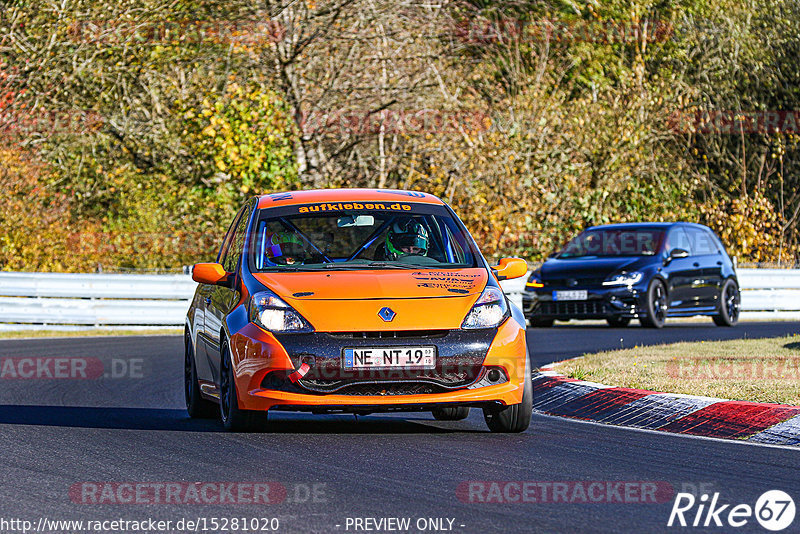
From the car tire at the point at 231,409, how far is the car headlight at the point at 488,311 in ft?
4.91

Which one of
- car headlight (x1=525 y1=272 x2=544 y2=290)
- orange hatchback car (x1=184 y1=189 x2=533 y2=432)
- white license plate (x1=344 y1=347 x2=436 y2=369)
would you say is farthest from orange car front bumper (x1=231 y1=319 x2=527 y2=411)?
car headlight (x1=525 y1=272 x2=544 y2=290)

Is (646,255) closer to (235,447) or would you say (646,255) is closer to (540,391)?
(540,391)

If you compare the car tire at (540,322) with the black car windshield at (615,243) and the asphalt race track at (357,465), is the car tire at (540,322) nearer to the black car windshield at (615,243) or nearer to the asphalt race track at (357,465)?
the black car windshield at (615,243)

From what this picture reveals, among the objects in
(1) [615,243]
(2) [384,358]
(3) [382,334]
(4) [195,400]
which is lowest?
(1) [615,243]

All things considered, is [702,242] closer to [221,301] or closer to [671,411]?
[671,411]

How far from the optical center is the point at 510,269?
9875 mm

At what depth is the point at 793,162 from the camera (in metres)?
37.8

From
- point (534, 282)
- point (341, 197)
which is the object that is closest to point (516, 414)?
point (341, 197)

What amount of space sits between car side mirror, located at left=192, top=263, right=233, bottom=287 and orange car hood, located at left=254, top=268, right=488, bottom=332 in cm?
49

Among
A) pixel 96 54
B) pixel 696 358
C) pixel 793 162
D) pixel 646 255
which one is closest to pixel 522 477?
pixel 696 358

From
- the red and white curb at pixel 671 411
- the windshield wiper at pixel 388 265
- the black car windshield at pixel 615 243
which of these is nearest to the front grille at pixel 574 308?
the black car windshield at pixel 615 243

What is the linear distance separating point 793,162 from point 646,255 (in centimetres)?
1740

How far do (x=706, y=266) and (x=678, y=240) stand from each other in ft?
2.02

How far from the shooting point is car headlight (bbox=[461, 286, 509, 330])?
351 inches
